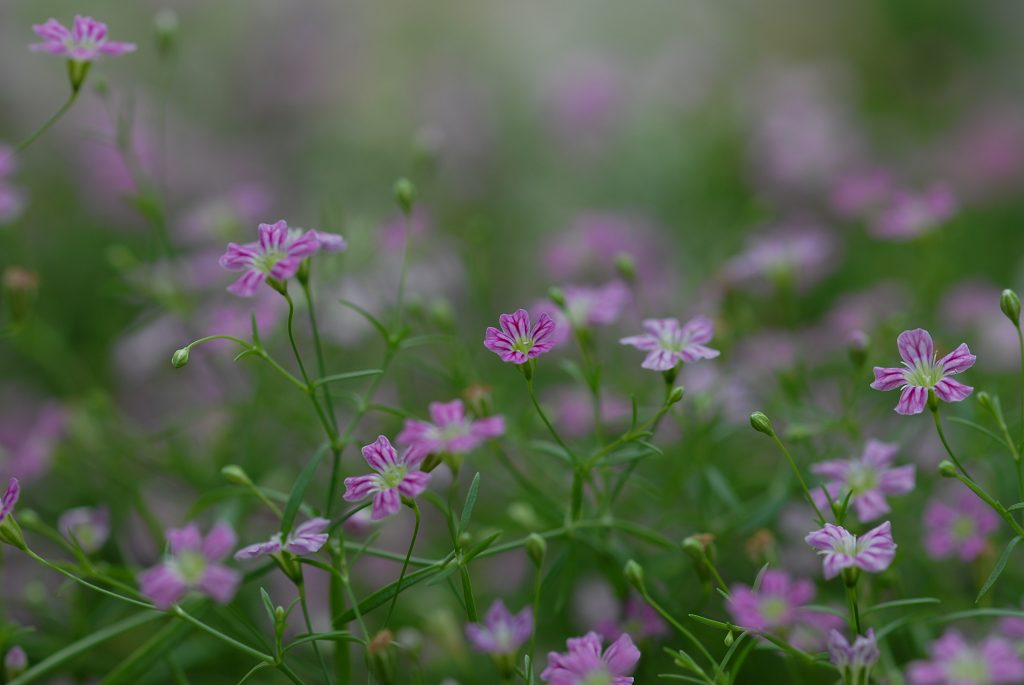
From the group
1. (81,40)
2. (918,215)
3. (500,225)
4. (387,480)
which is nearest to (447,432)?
(387,480)

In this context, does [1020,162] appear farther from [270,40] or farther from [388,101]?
[270,40]

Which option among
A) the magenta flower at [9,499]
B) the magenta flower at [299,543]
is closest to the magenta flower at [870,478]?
the magenta flower at [299,543]

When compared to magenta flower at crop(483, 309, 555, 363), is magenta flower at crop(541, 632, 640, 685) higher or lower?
lower

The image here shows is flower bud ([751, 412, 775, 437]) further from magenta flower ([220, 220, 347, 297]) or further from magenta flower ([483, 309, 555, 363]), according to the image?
magenta flower ([220, 220, 347, 297])

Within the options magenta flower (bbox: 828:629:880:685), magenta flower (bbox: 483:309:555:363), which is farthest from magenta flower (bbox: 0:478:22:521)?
magenta flower (bbox: 828:629:880:685)

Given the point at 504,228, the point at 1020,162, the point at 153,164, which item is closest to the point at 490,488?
the point at 504,228

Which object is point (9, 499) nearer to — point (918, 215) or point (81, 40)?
point (81, 40)

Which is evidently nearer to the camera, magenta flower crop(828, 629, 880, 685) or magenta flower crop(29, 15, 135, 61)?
magenta flower crop(828, 629, 880, 685)

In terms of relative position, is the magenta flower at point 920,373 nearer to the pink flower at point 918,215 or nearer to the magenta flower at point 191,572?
the pink flower at point 918,215
